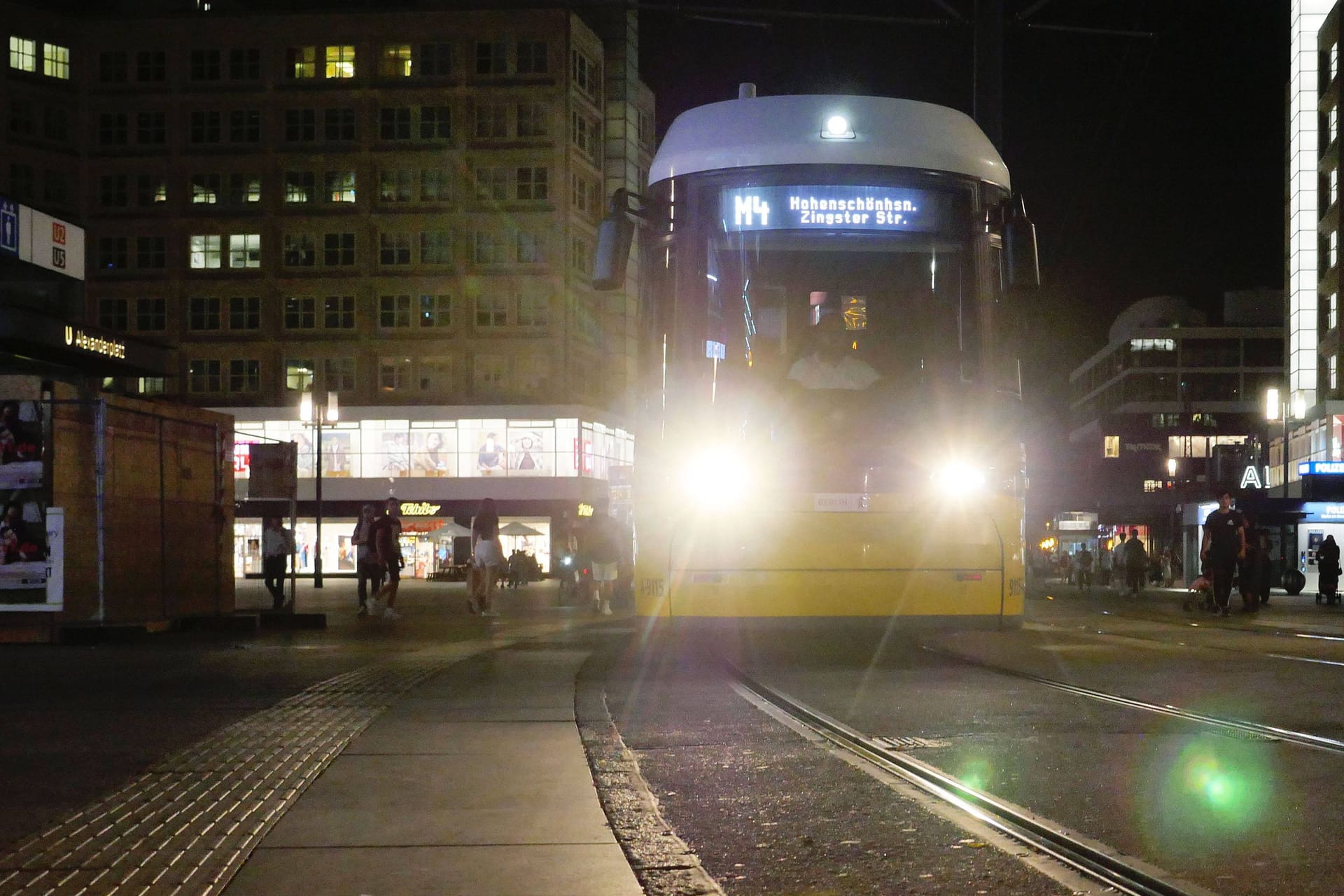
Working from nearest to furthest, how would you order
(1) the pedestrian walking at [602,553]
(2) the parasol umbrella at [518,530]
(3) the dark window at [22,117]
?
1. (1) the pedestrian walking at [602,553]
2. (2) the parasol umbrella at [518,530]
3. (3) the dark window at [22,117]

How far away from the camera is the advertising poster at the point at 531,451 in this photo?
2736 inches

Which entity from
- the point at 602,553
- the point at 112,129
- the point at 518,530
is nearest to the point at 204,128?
the point at 112,129

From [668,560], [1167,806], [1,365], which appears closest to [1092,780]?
[1167,806]

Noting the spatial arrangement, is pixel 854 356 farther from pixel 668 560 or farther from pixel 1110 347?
pixel 1110 347

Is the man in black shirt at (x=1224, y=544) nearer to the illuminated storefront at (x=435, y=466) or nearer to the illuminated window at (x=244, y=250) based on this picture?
the illuminated storefront at (x=435, y=466)

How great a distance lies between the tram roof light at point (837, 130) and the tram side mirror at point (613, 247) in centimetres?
181

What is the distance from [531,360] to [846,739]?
62393mm

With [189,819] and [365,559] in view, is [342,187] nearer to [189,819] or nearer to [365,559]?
[365,559]

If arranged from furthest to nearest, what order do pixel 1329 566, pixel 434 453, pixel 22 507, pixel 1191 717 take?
pixel 434 453
pixel 1329 566
pixel 22 507
pixel 1191 717

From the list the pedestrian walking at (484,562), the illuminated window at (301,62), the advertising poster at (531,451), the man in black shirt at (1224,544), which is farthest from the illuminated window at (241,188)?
the man in black shirt at (1224,544)

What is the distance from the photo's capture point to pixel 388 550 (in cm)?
2345

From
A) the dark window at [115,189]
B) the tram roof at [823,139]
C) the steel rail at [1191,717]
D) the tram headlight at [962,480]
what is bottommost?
the steel rail at [1191,717]

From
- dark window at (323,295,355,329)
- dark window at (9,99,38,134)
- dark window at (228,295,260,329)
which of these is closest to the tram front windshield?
dark window at (323,295,355,329)

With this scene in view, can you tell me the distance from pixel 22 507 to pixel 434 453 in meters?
53.8
